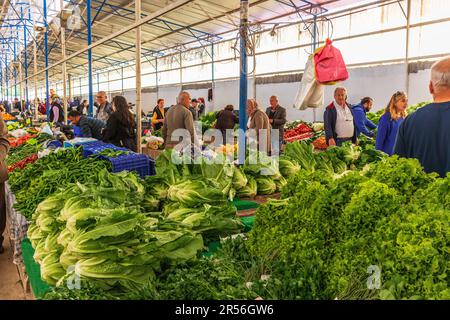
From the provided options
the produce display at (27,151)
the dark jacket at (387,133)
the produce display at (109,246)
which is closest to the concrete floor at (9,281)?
the produce display at (109,246)

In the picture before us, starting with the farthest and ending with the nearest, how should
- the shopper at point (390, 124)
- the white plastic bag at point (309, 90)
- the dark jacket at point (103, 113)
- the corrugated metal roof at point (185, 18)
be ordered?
1. the corrugated metal roof at point (185, 18)
2. the dark jacket at point (103, 113)
3. the white plastic bag at point (309, 90)
4. the shopper at point (390, 124)

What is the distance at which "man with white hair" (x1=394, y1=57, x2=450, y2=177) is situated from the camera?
2.83m

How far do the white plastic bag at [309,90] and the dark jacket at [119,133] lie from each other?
2629mm

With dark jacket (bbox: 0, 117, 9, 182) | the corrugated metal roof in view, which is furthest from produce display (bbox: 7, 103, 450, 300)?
the corrugated metal roof

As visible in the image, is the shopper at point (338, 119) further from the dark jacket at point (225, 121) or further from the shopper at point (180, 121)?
the dark jacket at point (225, 121)

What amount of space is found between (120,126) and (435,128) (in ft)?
15.0

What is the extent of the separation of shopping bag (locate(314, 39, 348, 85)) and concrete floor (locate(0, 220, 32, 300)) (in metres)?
4.02

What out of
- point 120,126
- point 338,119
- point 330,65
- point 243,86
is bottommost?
point 120,126

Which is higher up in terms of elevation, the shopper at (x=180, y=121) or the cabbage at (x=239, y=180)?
the shopper at (x=180, y=121)

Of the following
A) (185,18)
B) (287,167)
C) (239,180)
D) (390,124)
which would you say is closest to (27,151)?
(239,180)

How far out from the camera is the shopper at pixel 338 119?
6.16 meters

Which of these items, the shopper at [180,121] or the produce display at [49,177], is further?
the shopper at [180,121]

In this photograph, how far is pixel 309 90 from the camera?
546 cm

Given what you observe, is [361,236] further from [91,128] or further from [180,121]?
[91,128]
